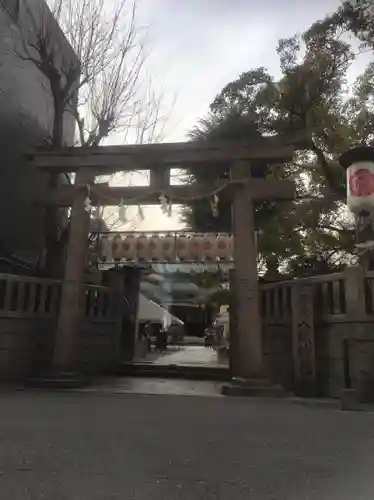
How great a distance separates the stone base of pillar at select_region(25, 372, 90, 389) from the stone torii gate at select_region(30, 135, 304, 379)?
0.19 m

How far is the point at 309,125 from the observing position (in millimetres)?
14688

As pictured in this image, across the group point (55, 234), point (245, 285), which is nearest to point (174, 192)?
point (245, 285)

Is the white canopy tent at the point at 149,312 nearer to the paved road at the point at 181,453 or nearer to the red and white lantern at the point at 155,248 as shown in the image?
the red and white lantern at the point at 155,248

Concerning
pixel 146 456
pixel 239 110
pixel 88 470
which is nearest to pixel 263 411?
pixel 146 456

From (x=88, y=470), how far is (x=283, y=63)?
48.8 ft

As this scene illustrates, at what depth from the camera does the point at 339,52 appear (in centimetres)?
1531

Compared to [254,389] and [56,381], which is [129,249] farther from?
[254,389]

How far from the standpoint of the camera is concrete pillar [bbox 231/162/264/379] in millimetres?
9773

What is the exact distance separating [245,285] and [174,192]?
2.68 m

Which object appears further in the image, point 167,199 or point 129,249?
point 129,249

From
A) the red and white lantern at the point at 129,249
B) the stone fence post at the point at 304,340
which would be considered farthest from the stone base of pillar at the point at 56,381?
the red and white lantern at the point at 129,249

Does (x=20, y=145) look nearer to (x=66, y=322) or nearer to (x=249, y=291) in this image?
(x=66, y=322)

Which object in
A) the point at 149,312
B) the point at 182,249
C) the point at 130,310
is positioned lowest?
the point at 130,310

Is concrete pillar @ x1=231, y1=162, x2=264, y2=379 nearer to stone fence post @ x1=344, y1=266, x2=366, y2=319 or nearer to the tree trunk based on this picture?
stone fence post @ x1=344, y1=266, x2=366, y2=319
